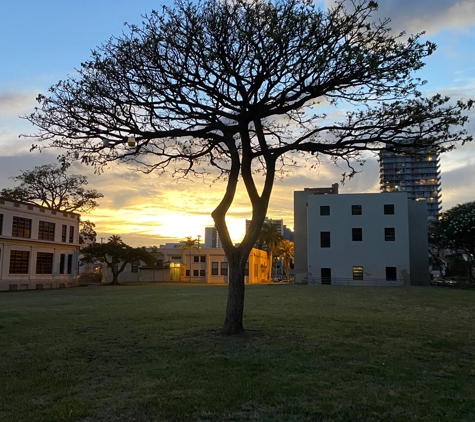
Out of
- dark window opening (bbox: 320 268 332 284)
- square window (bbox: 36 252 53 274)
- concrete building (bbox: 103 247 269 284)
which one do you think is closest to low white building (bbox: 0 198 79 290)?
square window (bbox: 36 252 53 274)

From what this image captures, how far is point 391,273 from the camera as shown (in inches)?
1619

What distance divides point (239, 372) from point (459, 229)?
37326mm

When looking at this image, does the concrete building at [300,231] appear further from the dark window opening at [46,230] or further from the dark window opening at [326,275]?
the dark window opening at [46,230]

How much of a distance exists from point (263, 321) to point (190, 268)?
2224 inches

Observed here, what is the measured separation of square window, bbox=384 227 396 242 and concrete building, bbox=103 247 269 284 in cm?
2585

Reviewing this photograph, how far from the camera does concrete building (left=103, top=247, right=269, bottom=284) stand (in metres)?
65.6

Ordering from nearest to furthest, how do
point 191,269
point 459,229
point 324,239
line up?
point 459,229, point 324,239, point 191,269

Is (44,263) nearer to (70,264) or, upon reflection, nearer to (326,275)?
(70,264)

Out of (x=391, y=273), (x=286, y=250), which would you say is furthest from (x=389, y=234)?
(x=286, y=250)

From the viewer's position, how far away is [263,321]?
12.1m

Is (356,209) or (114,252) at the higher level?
(356,209)

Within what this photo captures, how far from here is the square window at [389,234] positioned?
4144cm

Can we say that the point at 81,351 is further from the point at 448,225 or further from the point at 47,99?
the point at 448,225

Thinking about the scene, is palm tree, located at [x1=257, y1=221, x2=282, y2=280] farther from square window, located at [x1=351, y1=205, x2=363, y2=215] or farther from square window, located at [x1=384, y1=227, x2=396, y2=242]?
square window, located at [x1=384, y1=227, x2=396, y2=242]
